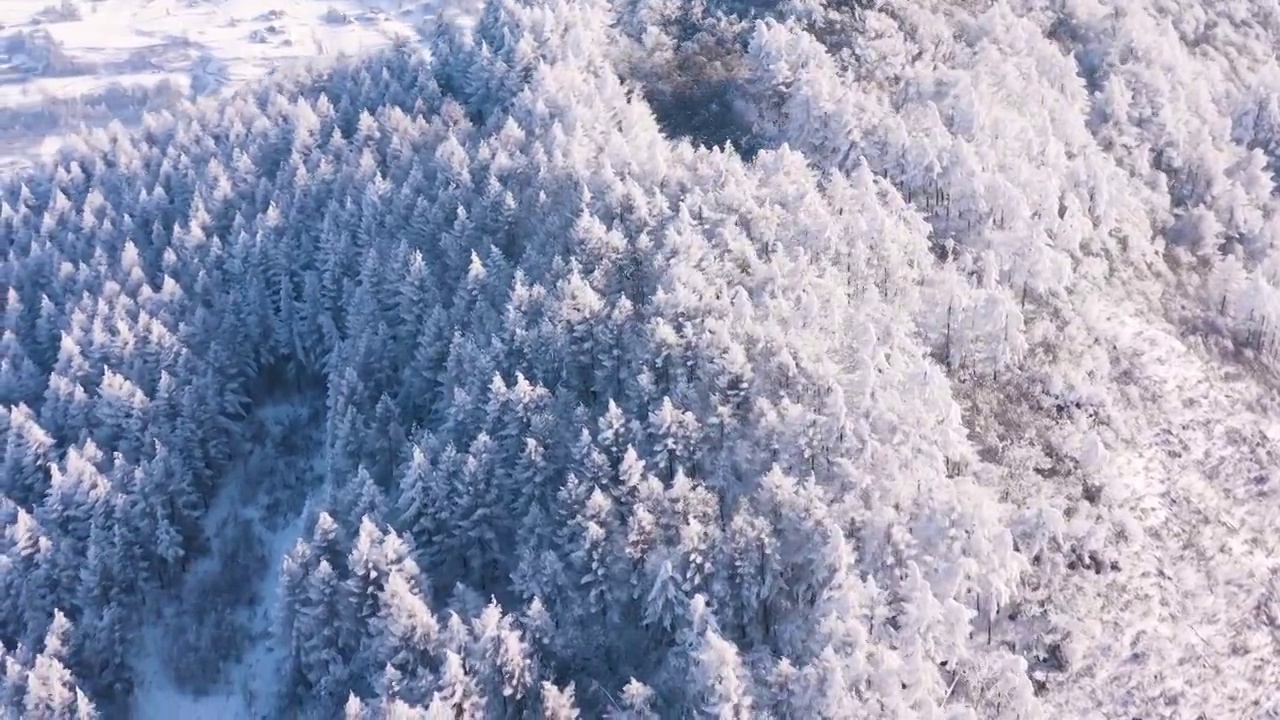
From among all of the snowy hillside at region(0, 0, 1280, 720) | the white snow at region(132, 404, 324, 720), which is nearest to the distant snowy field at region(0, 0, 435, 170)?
the snowy hillside at region(0, 0, 1280, 720)

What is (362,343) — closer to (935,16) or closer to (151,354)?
(151,354)

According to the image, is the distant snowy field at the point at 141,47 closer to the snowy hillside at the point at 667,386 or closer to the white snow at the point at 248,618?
the snowy hillside at the point at 667,386

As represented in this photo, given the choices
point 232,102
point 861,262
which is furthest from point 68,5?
point 861,262

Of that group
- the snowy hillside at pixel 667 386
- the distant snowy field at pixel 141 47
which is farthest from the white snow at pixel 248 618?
the distant snowy field at pixel 141 47

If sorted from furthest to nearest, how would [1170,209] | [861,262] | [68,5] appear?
[68,5] < [1170,209] < [861,262]

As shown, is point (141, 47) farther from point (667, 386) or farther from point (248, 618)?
point (667, 386)

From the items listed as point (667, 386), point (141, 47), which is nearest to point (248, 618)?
point (667, 386)

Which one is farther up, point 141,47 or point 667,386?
point 667,386
